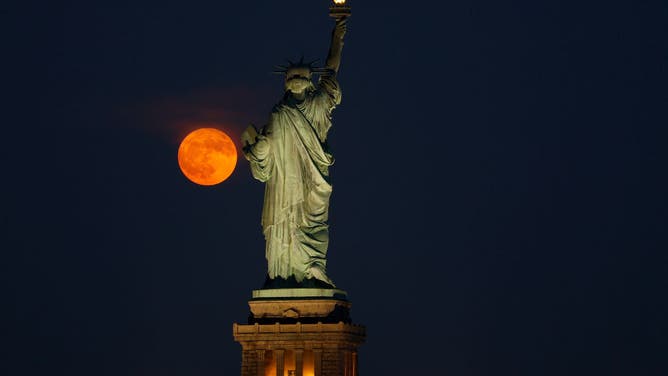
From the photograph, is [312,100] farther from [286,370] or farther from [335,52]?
[286,370]

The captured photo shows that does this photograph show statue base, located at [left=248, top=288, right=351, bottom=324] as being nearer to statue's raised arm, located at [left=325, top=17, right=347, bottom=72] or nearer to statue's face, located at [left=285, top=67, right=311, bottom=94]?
statue's face, located at [left=285, top=67, right=311, bottom=94]

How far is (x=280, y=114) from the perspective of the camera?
9400cm

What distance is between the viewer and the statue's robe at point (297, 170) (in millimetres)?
93750

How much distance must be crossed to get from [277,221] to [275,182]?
1105 millimetres

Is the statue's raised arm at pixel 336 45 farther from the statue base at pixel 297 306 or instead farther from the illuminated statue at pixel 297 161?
the statue base at pixel 297 306

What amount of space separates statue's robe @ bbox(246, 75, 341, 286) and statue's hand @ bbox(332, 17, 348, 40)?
113cm

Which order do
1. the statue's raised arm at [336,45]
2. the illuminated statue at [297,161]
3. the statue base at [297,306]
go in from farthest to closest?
the statue's raised arm at [336,45], the illuminated statue at [297,161], the statue base at [297,306]

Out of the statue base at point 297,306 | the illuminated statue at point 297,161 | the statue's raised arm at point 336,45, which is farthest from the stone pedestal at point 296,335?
the statue's raised arm at point 336,45

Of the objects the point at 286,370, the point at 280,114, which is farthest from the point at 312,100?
the point at 286,370

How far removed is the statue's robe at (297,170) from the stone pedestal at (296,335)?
1.24 meters

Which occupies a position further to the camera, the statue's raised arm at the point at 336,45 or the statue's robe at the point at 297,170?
the statue's raised arm at the point at 336,45

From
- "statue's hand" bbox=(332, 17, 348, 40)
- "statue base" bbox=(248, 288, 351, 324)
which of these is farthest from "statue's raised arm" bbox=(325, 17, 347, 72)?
"statue base" bbox=(248, 288, 351, 324)

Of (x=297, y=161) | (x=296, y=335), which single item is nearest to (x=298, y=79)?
(x=297, y=161)

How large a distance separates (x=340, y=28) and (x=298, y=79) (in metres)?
1.86
